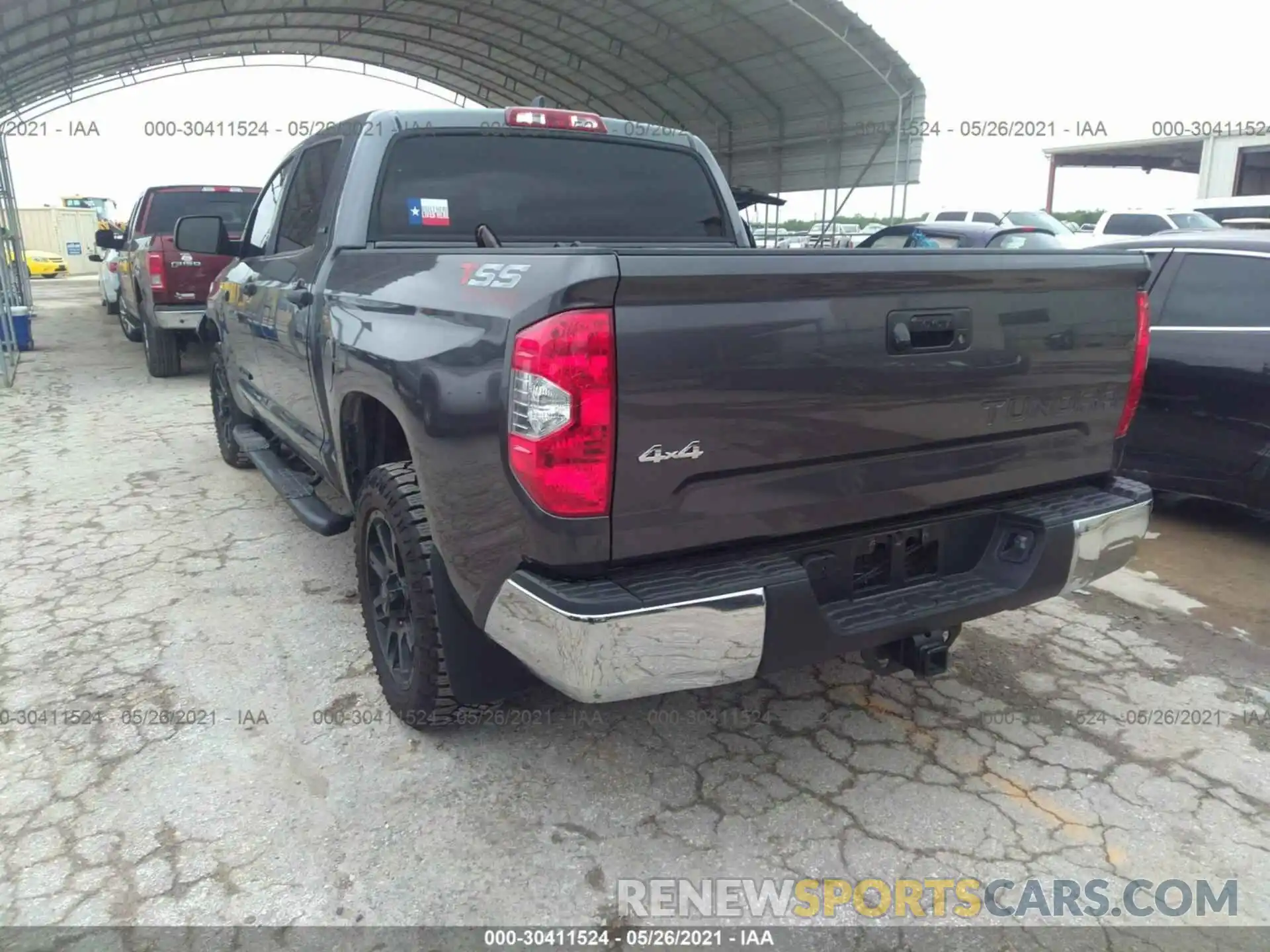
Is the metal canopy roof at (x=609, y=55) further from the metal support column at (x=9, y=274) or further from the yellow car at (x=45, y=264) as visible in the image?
the yellow car at (x=45, y=264)

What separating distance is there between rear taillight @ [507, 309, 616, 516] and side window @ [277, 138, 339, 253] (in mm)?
2087

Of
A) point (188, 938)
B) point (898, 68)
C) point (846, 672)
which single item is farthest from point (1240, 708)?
point (898, 68)

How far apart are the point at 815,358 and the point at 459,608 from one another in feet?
3.99

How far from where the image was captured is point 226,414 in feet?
20.1

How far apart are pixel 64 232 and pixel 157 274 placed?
96.7 feet

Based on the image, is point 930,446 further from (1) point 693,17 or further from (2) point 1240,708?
(1) point 693,17

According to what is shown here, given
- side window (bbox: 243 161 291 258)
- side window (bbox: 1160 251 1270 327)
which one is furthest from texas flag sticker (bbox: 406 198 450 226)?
side window (bbox: 1160 251 1270 327)

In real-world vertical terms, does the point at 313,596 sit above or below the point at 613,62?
below

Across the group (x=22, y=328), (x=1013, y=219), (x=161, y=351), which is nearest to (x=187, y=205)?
(x=161, y=351)

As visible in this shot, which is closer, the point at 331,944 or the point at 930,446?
the point at 331,944

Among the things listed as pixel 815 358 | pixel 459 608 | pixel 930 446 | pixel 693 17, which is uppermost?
pixel 693 17

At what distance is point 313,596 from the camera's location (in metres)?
4.17

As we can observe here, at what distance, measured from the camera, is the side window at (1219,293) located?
4648mm

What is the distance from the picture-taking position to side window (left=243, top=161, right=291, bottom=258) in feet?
15.3
